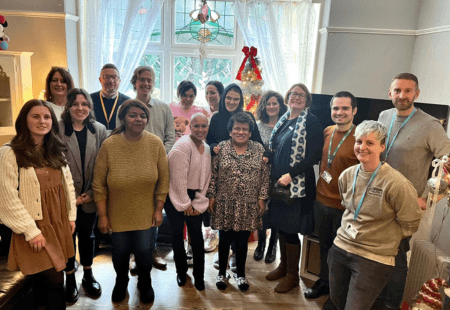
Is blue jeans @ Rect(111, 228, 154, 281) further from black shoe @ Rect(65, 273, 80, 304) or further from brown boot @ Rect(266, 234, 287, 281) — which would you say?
brown boot @ Rect(266, 234, 287, 281)

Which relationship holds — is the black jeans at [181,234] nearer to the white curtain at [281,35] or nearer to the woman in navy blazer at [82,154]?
the woman in navy blazer at [82,154]

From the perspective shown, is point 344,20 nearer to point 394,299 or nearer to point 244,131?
point 244,131

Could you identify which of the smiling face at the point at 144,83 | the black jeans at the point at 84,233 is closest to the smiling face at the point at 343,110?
the smiling face at the point at 144,83

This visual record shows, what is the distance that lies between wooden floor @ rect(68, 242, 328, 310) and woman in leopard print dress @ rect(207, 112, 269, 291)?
513 mm

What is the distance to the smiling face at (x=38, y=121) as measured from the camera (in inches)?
63.7

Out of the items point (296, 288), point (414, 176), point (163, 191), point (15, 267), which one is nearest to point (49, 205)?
point (15, 267)

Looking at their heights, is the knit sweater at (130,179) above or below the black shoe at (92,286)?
above

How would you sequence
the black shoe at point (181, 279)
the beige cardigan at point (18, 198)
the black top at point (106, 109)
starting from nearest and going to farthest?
1. the beige cardigan at point (18, 198)
2. the black shoe at point (181, 279)
3. the black top at point (106, 109)

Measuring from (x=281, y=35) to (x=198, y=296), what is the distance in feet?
11.4

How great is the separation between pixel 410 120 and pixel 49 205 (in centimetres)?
230

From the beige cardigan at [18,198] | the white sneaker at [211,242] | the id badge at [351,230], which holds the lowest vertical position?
the white sneaker at [211,242]

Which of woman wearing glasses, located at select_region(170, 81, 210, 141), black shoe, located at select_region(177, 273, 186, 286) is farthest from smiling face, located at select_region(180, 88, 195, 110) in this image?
black shoe, located at select_region(177, 273, 186, 286)

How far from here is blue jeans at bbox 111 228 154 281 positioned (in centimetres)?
207

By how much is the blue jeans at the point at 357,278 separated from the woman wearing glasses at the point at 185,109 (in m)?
1.74
